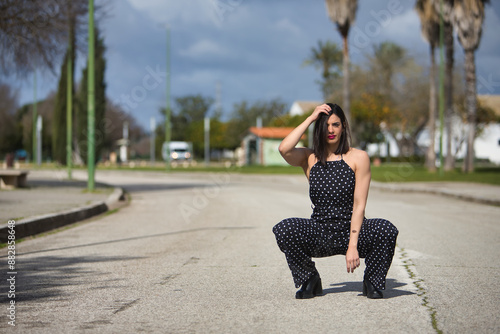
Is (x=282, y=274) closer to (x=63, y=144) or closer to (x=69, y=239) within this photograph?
(x=69, y=239)

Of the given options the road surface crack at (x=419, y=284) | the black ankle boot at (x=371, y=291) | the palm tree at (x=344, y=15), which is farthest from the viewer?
the palm tree at (x=344, y=15)

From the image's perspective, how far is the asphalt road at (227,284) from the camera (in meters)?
4.33

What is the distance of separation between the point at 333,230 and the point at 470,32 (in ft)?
105

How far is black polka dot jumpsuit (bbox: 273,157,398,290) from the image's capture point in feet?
15.9

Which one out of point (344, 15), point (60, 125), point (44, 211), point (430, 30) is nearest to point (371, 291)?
point (44, 211)

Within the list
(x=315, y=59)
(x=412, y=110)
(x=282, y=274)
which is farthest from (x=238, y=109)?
(x=282, y=274)

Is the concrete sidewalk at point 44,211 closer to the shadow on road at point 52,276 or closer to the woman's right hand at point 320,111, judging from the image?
the shadow on road at point 52,276

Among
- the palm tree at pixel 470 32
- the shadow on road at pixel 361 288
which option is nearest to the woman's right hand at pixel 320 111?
the shadow on road at pixel 361 288

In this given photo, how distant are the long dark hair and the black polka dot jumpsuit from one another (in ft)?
0.28

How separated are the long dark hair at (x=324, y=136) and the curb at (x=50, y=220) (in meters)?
5.79

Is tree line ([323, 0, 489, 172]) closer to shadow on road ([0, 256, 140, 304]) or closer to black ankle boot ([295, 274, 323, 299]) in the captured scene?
shadow on road ([0, 256, 140, 304])

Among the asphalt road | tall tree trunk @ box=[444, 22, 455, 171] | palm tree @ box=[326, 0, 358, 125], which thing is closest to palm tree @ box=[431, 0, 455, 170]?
tall tree trunk @ box=[444, 22, 455, 171]

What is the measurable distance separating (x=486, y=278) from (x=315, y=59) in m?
70.4

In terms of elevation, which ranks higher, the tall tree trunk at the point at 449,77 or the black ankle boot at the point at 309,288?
the tall tree trunk at the point at 449,77
